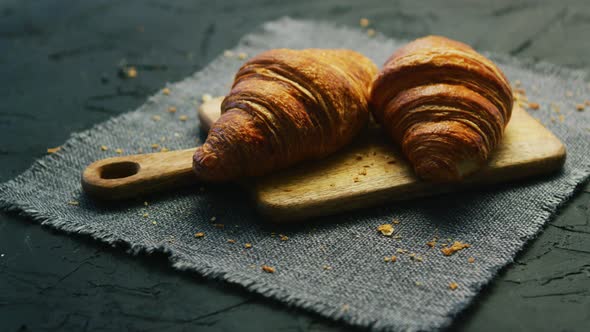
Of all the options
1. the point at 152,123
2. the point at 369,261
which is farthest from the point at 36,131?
the point at 369,261

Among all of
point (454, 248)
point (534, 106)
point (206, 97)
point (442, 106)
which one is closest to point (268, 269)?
point (454, 248)

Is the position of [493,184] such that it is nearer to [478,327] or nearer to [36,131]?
[478,327]

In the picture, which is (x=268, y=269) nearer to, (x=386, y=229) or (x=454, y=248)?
(x=386, y=229)

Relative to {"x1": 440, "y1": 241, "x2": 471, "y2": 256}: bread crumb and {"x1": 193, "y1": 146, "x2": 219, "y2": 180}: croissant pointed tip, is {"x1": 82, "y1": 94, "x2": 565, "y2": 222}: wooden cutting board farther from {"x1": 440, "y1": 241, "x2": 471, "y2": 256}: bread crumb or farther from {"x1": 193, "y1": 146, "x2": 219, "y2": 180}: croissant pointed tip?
{"x1": 440, "y1": 241, "x2": 471, "y2": 256}: bread crumb

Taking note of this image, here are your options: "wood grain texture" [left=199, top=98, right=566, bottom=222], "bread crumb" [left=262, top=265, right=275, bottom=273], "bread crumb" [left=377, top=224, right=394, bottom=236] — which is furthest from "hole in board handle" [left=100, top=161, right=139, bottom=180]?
"bread crumb" [left=377, top=224, right=394, bottom=236]

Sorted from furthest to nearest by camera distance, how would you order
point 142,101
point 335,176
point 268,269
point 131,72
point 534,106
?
1. point 131,72
2. point 142,101
3. point 534,106
4. point 335,176
5. point 268,269

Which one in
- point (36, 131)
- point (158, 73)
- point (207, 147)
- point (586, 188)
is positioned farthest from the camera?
point (158, 73)
